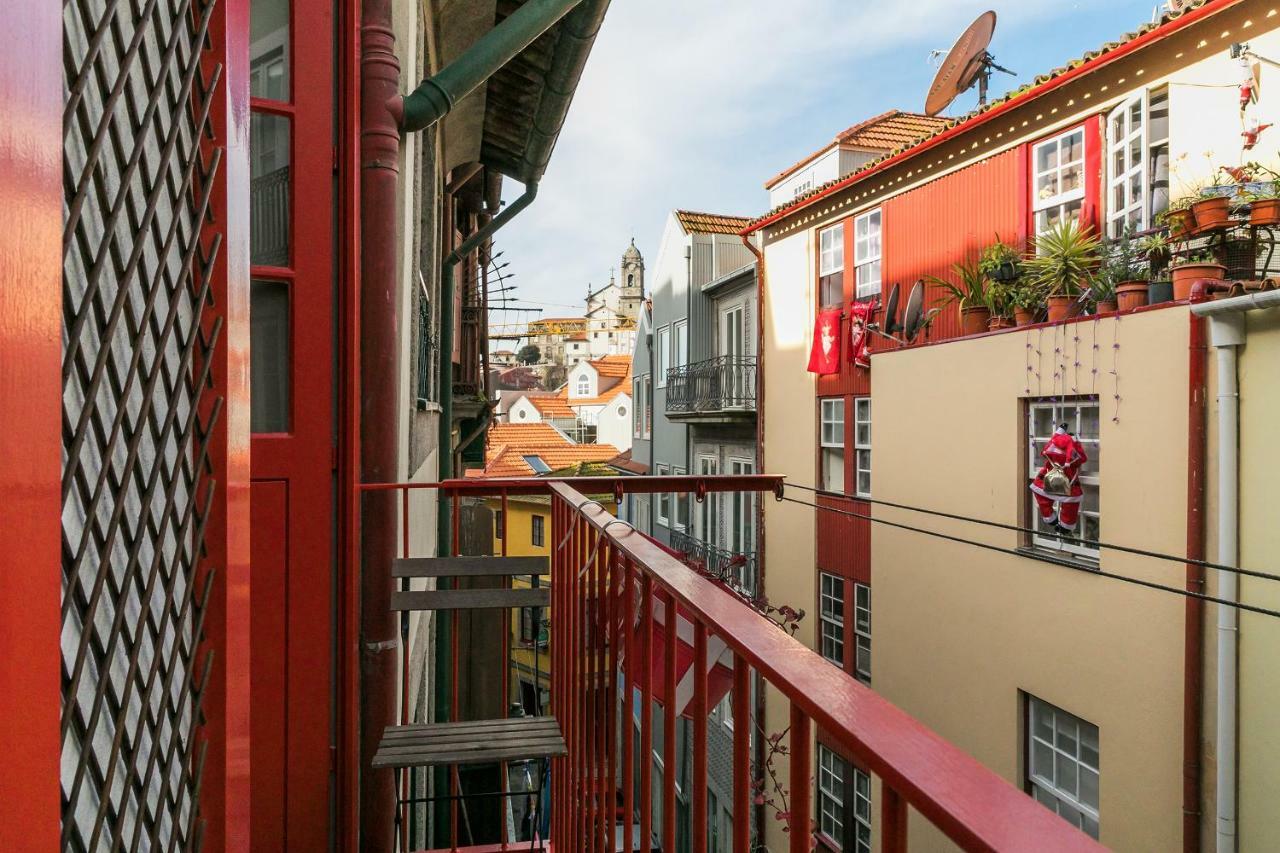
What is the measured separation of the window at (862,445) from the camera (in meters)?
11.6

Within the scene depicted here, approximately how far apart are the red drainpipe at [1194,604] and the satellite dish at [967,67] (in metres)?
5.35

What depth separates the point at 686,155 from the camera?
8638cm

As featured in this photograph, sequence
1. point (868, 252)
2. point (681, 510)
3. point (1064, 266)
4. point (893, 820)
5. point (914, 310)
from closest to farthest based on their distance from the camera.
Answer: point (893, 820), point (1064, 266), point (914, 310), point (868, 252), point (681, 510)

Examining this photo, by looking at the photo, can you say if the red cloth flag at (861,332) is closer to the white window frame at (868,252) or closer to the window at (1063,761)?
the white window frame at (868,252)

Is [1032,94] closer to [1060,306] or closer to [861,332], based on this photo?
[1060,306]

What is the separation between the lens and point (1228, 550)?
611cm

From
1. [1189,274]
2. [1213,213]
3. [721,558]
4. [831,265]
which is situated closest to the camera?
[1213,213]

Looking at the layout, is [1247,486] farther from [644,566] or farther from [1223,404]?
[644,566]

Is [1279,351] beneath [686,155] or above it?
beneath

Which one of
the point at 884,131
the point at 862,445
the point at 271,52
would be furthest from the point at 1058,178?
the point at 271,52

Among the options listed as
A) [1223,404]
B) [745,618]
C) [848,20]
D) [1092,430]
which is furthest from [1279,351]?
[848,20]

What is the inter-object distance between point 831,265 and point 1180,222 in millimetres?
6239

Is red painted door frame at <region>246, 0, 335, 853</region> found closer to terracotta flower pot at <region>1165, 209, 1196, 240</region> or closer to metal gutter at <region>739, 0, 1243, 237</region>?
terracotta flower pot at <region>1165, 209, 1196, 240</region>

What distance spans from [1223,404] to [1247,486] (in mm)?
600
